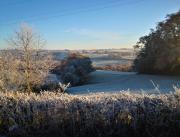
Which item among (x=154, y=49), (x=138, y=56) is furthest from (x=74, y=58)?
(x=154, y=49)

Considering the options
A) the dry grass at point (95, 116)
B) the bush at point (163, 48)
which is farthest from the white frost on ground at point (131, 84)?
the dry grass at point (95, 116)

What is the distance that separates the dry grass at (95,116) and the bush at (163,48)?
30.2m

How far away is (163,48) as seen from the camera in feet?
130

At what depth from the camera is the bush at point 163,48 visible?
3884 centimetres

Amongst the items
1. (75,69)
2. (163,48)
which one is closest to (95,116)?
(163,48)

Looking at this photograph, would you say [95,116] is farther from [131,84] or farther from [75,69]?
[75,69]

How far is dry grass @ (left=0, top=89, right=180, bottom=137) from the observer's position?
7.70 m

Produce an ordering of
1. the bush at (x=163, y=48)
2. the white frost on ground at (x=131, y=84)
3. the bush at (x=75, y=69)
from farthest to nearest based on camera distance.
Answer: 1. the bush at (x=75, y=69)
2. the bush at (x=163, y=48)
3. the white frost on ground at (x=131, y=84)

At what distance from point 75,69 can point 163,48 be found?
1309cm

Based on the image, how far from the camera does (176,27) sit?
39.9 meters

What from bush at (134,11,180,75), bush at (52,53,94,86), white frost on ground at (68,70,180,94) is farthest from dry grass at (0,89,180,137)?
bush at (52,53,94,86)

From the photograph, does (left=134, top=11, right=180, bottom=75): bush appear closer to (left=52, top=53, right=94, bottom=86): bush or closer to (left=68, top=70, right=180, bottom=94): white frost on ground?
(left=68, top=70, right=180, bottom=94): white frost on ground

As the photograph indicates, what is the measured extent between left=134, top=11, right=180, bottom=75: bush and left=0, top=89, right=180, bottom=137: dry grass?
99.1 feet

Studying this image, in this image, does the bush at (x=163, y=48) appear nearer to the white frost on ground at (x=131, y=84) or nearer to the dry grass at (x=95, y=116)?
the white frost on ground at (x=131, y=84)
